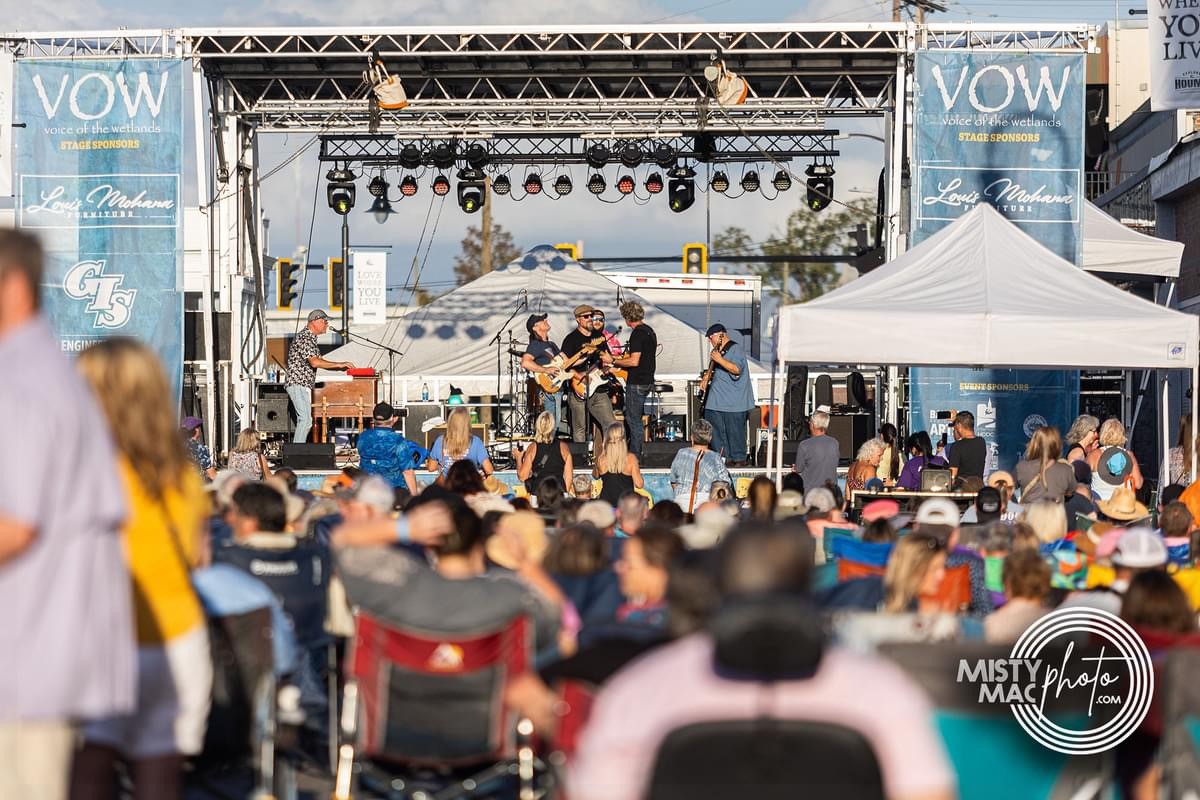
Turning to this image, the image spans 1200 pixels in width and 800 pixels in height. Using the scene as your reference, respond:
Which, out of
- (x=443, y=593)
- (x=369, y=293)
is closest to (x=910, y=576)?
(x=443, y=593)

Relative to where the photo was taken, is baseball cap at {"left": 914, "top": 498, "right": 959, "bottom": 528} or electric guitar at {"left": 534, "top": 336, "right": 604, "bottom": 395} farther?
electric guitar at {"left": 534, "top": 336, "right": 604, "bottom": 395}

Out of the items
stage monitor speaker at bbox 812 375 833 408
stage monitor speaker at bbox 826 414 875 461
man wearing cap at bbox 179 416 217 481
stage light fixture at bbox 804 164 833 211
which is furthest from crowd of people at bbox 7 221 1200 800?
stage light fixture at bbox 804 164 833 211

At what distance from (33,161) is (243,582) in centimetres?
1353

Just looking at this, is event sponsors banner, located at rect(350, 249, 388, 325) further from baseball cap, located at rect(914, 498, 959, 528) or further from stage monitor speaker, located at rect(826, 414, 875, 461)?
baseball cap, located at rect(914, 498, 959, 528)

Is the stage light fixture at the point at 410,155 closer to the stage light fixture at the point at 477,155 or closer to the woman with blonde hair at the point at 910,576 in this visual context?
the stage light fixture at the point at 477,155

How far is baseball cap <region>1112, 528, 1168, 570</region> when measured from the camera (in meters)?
5.87

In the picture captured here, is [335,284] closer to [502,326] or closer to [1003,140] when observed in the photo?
[502,326]

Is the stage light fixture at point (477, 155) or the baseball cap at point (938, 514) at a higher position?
the stage light fixture at point (477, 155)

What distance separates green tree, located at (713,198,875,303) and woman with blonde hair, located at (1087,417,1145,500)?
37.7 metres

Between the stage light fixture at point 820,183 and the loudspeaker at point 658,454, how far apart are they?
6086 mm

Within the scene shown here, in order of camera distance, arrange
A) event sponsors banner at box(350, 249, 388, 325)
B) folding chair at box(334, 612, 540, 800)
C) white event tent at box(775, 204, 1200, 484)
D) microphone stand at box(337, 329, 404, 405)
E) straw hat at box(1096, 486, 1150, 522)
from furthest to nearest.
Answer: event sponsors banner at box(350, 249, 388, 325)
microphone stand at box(337, 329, 404, 405)
white event tent at box(775, 204, 1200, 484)
straw hat at box(1096, 486, 1150, 522)
folding chair at box(334, 612, 540, 800)

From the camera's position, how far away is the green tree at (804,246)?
170 ft

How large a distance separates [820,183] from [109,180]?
9006 mm

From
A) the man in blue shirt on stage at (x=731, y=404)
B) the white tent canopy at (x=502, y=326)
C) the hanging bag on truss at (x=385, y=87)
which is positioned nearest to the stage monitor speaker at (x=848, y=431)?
the man in blue shirt on stage at (x=731, y=404)
